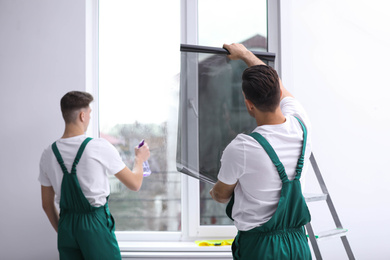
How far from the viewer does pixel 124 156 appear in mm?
2963

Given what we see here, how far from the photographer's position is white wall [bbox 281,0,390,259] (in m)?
2.67

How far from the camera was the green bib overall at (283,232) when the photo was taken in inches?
58.1

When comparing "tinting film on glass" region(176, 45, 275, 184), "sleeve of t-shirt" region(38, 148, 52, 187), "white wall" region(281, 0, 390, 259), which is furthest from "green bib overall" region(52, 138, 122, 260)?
"white wall" region(281, 0, 390, 259)

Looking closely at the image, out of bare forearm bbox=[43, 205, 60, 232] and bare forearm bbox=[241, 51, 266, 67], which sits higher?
bare forearm bbox=[241, 51, 266, 67]

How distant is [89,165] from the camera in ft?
6.62

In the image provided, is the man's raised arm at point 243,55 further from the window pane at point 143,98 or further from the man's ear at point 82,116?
the window pane at point 143,98

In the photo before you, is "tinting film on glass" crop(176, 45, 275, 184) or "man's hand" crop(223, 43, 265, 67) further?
"tinting film on glass" crop(176, 45, 275, 184)

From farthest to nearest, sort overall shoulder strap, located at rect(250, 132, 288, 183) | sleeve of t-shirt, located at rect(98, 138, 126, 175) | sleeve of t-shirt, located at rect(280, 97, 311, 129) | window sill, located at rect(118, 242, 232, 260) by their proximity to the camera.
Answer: window sill, located at rect(118, 242, 232, 260) < sleeve of t-shirt, located at rect(98, 138, 126, 175) < sleeve of t-shirt, located at rect(280, 97, 311, 129) < overall shoulder strap, located at rect(250, 132, 288, 183)

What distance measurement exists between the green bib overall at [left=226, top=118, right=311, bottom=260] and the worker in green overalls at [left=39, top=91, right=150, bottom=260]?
0.80 metres

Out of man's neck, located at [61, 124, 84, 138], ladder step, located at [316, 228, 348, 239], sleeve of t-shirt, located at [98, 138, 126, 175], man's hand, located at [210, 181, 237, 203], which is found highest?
man's neck, located at [61, 124, 84, 138]

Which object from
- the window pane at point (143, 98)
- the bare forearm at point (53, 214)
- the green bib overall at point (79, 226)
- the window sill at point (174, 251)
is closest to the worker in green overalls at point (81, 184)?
the green bib overall at point (79, 226)

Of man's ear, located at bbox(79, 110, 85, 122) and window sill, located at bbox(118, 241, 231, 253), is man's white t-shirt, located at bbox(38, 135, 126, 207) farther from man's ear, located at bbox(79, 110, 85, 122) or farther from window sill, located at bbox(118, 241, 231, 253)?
window sill, located at bbox(118, 241, 231, 253)

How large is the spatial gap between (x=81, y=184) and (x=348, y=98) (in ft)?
5.78

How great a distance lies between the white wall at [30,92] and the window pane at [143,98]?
277 mm
